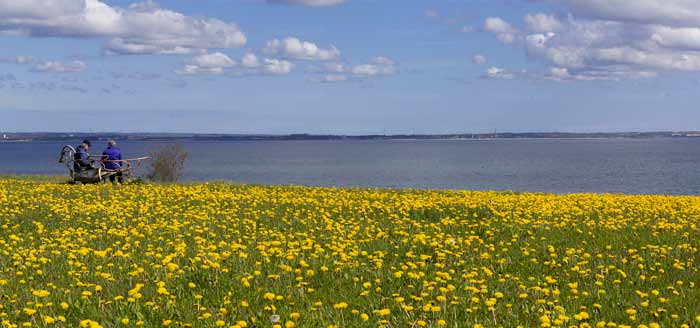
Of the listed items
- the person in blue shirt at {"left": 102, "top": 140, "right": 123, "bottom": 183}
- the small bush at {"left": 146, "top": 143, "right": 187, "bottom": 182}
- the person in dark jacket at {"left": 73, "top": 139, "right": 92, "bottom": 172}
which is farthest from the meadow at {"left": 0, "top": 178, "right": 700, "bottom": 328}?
the small bush at {"left": 146, "top": 143, "right": 187, "bottom": 182}

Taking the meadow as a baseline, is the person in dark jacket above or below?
above

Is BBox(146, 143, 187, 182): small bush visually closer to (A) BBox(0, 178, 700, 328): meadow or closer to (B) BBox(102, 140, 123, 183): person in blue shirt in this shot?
(B) BBox(102, 140, 123, 183): person in blue shirt

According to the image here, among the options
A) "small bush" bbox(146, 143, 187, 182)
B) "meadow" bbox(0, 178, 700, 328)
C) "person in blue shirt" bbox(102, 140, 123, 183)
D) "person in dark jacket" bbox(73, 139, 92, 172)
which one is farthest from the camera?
"small bush" bbox(146, 143, 187, 182)

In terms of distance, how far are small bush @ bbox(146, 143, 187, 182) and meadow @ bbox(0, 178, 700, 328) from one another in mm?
24829

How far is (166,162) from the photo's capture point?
140 feet

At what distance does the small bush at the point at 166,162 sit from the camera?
1671 inches

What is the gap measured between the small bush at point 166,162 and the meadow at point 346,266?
2483 centimetres

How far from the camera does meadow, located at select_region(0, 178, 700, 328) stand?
26.5 feet

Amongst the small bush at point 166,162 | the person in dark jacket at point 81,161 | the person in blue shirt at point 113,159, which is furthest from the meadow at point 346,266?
the small bush at point 166,162

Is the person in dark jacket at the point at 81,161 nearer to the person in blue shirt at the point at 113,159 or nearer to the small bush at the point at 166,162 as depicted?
the person in blue shirt at the point at 113,159

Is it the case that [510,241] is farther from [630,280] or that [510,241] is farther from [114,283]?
[114,283]

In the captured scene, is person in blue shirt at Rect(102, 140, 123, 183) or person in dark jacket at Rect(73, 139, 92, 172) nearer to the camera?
person in dark jacket at Rect(73, 139, 92, 172)

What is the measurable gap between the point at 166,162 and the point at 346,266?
111 ft

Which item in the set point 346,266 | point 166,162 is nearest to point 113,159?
point 166,162
